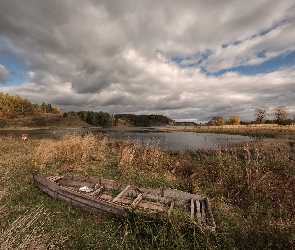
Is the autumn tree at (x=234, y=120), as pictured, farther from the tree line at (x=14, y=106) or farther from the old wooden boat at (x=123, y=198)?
the tree line at (x=14, y=106)

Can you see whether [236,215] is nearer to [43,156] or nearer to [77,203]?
[77,203]

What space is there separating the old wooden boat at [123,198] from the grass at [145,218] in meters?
0.26

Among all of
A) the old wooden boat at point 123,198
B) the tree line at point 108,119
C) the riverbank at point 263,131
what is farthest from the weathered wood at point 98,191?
the tree line at point 108,119

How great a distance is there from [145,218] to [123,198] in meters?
2.02

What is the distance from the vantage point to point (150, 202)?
629 cm

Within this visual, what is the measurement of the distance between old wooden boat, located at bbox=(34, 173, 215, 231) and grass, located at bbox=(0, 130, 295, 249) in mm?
258

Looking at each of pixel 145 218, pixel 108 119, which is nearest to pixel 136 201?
pixel 145 218

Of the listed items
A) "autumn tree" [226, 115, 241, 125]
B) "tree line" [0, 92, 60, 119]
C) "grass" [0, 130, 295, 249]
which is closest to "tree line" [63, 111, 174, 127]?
"tree line" [0, 92, 60, 119]

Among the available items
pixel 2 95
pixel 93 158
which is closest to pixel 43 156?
pixel 93 158

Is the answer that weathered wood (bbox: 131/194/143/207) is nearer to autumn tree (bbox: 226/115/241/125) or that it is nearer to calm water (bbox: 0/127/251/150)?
calm water (bbox: 0/127/251/150)

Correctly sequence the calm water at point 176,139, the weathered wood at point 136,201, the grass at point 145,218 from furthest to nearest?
the calm water at point 176,139 < the weathered wood at point 136,201 < the grass at point 145,218

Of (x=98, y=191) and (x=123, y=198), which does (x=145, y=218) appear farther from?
(x=98, y=191)

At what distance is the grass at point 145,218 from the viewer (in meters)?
4.36

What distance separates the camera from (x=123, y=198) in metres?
6.77
